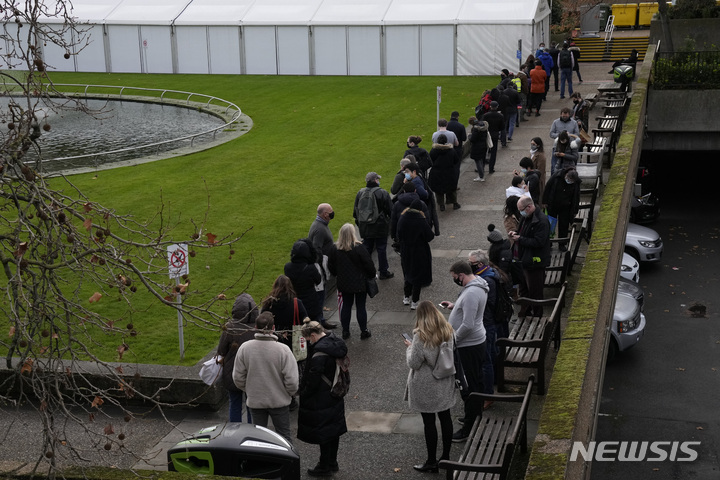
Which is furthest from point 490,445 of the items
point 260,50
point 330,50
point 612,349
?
point 260,50

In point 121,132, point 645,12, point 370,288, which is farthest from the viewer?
point 645,12

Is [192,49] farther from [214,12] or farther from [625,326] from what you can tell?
[625,326]

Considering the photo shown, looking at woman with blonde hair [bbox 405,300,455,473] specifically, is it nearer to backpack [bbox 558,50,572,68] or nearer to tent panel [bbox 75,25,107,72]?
backpack [bbox 558,50,572,68]

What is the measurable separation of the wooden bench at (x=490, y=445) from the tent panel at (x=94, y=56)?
125 ft

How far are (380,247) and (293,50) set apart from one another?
27551mm

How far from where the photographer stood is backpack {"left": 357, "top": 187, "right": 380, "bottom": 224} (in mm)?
13617

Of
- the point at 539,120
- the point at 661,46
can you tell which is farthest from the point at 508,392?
the point at 661,46

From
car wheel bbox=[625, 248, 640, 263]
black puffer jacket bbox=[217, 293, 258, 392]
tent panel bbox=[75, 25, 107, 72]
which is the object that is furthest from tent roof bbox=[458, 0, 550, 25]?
black puffer jacket bbox=[217, 293, 258, 392]

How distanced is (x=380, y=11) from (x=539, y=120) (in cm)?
1415

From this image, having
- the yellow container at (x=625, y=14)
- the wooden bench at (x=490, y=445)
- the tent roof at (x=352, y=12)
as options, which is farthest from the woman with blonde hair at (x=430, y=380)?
the yellow container at (x=625, y=14)

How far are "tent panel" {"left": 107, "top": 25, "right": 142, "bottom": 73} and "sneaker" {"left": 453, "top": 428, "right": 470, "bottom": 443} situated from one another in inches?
1427

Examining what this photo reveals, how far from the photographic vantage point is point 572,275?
1305cm

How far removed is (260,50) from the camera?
40500mm

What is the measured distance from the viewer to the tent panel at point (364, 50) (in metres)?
38.7
